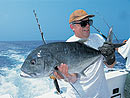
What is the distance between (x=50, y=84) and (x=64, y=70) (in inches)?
185

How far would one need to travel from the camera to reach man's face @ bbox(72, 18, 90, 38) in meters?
1.51

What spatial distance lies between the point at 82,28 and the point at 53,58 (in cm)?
54

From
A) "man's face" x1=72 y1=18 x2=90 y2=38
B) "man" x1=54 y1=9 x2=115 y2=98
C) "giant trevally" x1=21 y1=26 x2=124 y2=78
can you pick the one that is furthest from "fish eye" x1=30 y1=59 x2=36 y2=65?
"man's face" x1=72 y1=18 x2=90 y2=38

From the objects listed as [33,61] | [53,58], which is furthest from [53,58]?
[33,61]

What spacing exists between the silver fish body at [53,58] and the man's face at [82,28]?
197mm

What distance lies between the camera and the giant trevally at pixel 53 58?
118 cm

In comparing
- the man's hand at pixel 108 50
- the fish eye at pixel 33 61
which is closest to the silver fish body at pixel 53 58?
the fish eye at pixel 33 61

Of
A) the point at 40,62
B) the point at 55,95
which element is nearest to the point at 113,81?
the point at 55,95

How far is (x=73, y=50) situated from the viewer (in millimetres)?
1316

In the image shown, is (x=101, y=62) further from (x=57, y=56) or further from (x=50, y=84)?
(x=50, y=84)

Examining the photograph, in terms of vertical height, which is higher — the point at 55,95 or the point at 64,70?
the point at 64,70

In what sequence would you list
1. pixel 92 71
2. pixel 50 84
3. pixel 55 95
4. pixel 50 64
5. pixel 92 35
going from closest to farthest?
1. pixel 50 64
2. pixel 92 71
3. pixel 92 35
4. pixel 55 95
5. pixel 50 84

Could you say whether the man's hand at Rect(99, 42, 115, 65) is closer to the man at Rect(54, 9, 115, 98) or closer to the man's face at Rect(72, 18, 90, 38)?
the man at Rect(54, 9, 115, 98)

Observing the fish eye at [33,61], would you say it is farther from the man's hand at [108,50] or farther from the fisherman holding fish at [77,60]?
the man's hand at [108,50]
